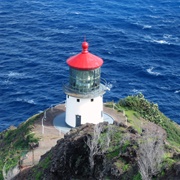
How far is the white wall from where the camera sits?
46528mm

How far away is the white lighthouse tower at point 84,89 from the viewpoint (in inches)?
1758

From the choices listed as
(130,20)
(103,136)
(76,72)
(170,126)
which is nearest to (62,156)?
(103,136)

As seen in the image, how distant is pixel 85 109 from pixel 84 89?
85.3 inches

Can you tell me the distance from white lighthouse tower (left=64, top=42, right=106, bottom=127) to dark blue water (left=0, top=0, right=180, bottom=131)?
2306cm

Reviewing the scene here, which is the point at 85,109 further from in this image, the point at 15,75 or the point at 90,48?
→ the point at 90,48

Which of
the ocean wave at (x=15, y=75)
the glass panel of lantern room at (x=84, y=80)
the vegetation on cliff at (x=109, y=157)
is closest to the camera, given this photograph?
the vegetation on cliff at (x=109, y=157)

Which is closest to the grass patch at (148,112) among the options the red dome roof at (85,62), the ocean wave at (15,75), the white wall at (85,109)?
the white wall at (85,109)

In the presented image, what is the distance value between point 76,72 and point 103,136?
12.6 meters

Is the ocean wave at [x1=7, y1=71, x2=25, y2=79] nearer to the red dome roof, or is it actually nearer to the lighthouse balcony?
the lighthouse balcony

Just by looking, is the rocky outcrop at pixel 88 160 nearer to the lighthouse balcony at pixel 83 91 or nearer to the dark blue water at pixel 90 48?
the lighthouse balcony at pixel 83 91

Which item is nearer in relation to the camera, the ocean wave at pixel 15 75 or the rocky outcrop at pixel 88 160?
the rocky outcrop at pixel 88 160

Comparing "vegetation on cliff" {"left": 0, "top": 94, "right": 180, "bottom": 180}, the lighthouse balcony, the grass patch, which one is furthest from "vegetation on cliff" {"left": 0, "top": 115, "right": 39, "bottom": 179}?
the grass patch

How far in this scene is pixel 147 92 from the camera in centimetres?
7938

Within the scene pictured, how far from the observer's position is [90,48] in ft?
309
